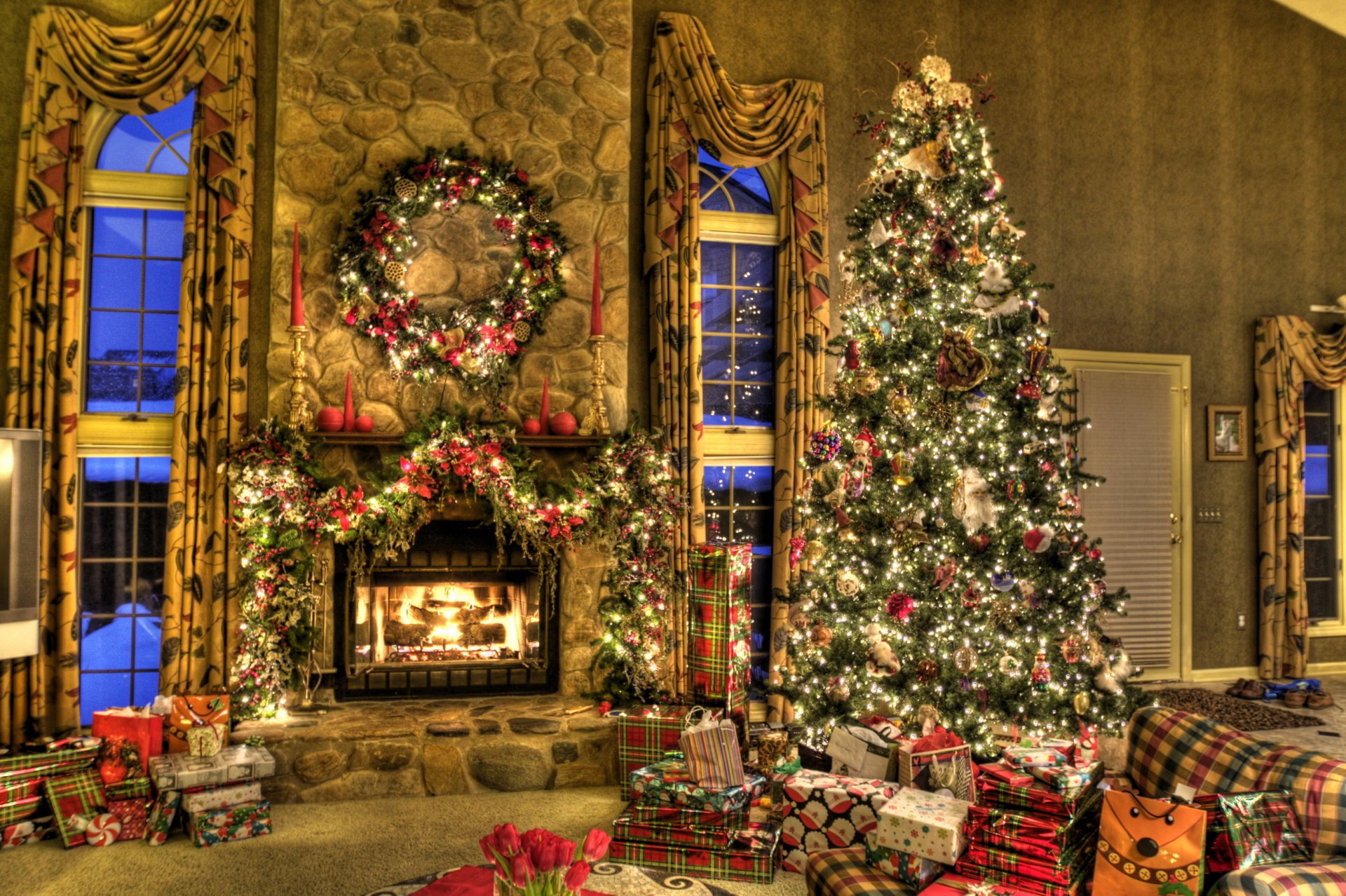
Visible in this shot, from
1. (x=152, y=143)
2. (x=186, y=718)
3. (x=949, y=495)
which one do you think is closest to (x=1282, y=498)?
(x=949, y=495)

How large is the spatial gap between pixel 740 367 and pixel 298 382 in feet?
8.27

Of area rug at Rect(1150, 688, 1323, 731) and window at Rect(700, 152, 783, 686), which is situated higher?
window at Rect(700, 152, 783, 686)

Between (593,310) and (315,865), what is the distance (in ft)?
9.21

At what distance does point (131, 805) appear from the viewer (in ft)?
13.8

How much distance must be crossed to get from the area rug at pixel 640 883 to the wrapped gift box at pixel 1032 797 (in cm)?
118

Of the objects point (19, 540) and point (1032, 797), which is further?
point (19, 540)

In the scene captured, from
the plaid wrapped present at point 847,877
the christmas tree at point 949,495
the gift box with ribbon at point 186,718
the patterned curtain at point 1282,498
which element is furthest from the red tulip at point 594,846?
the patterned curtain at point 1282,498

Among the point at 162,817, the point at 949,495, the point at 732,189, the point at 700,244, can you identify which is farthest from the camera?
the point at 732,189

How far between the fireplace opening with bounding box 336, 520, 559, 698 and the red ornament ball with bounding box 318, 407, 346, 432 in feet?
2.17

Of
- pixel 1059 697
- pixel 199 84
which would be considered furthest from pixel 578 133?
pixel 1059 697

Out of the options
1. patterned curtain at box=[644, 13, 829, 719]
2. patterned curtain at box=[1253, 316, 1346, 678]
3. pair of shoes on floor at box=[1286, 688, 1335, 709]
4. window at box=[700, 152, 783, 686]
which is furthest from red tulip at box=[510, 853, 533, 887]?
patterned curtain at box=[1253, 316, 1346, 678]

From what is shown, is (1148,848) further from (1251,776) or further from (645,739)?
(645,739)

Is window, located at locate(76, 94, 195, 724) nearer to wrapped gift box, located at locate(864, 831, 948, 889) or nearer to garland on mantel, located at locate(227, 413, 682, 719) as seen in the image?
garland on mantel, located at locate(227, 413, 682, 719)

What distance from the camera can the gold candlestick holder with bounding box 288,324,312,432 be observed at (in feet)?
16.2
